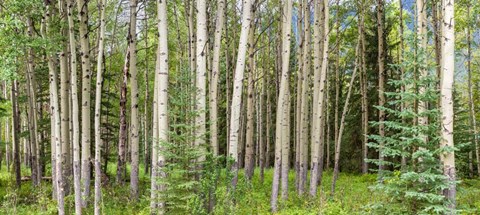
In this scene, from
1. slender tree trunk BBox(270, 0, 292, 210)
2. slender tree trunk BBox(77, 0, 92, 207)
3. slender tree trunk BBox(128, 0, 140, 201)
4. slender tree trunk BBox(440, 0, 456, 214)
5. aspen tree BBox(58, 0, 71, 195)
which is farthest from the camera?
slender tree trunk BBox(128, 0, 140, 201)

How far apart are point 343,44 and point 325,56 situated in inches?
416

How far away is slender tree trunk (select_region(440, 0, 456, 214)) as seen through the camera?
631 centimetres

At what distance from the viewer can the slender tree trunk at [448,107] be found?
631 centimetres

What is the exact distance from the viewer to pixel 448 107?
6594 millimetres

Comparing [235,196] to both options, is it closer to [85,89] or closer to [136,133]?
[136,133]

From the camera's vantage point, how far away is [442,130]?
6512 millimetres

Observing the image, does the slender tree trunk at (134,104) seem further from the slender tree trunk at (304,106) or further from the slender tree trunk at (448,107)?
the slender tree trunk at (448,107)

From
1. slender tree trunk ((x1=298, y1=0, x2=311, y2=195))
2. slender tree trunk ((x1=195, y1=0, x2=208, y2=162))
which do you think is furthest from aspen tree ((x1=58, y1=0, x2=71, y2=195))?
slender tree trunk ((x1=298, y1=0, x2=311, y2=195))

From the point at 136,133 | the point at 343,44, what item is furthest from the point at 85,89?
the point at 343,44

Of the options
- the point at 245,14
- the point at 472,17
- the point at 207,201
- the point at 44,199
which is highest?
the point at 472,17

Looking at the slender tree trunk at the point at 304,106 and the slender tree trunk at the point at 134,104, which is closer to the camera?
the slender tree trunk at the point at 134,104

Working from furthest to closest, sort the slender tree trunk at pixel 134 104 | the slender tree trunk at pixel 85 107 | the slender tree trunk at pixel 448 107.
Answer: the slender tree trunk at pixel 134 104, the slender tree trunk at pixel 85 107, the slender tree trunk at pixel 448 107

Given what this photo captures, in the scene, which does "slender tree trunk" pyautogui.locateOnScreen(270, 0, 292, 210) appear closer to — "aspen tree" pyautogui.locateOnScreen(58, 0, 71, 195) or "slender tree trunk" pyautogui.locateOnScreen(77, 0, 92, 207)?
"slender tree trunk" pyautogui.locateOnScreen(77, 0, 92, 207)

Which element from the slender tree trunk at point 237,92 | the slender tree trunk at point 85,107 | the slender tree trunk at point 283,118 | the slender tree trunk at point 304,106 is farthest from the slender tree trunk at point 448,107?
the slender tree trunk at point 85,107
